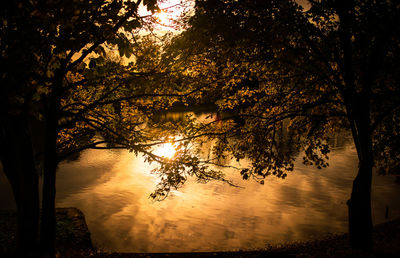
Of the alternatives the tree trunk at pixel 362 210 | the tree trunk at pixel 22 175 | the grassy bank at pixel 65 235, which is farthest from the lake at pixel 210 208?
the tree trunk at pixel 22 175

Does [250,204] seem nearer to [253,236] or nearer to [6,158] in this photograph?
[253,236]

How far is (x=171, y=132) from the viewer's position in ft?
31.7

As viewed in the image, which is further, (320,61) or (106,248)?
(106,248)

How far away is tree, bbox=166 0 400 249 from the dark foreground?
77cm

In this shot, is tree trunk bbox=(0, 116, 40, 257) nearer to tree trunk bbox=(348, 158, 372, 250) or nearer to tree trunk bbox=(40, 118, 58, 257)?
tree trunk bbox=(40, 118, 58, 257)

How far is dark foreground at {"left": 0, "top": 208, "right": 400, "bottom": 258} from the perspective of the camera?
8945mm

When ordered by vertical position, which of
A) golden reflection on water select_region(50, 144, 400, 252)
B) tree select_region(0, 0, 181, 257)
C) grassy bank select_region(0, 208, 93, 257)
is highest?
tree select_region(0, 0, 181, 257)

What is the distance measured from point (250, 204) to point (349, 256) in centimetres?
1433

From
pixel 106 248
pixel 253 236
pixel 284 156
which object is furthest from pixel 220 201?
pixel 284 156

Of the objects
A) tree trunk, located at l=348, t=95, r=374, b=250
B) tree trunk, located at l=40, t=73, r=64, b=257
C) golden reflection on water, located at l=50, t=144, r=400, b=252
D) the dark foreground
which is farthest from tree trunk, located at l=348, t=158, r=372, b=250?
tree trunk, located at l=40, t=73, r=64, b=257

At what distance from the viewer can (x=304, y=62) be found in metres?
7.92

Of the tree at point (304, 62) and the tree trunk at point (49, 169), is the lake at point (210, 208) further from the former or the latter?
the tree at point (304, 62)

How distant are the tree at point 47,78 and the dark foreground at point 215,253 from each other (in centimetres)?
335

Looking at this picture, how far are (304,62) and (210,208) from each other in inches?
648
